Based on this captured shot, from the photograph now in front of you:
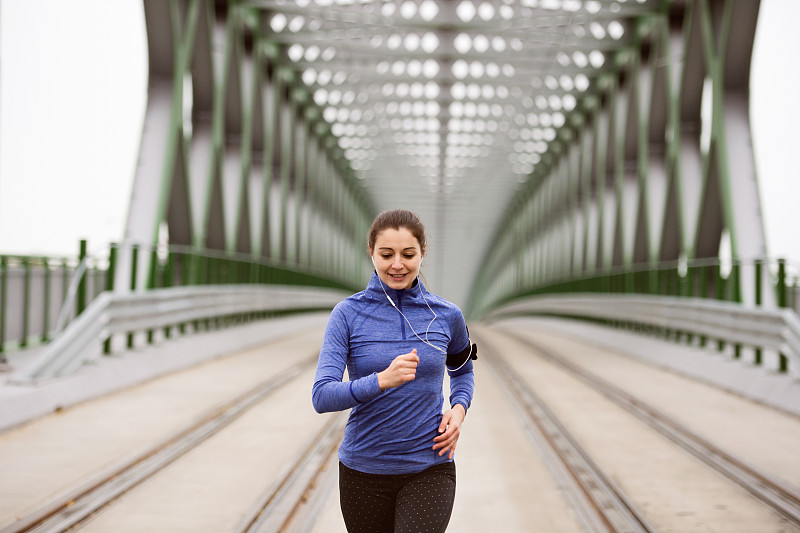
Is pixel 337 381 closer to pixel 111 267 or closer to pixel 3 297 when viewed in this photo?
pixel 3 297

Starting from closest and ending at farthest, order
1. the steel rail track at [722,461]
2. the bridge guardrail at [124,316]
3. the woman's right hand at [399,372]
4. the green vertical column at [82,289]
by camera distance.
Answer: the woman's right hand at [399,372], the steel rail track at [722,461], the bridge guardrail at [124,316], the green vertical column at [82,289]

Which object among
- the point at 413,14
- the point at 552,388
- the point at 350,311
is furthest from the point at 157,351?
the point at 413,14

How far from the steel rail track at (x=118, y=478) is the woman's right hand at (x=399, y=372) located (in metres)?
2.60

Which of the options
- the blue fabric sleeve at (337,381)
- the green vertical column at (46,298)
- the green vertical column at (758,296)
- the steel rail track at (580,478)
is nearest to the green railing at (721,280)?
the green vertical column at (758,296)

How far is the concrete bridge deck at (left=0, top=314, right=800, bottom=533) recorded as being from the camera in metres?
4.60

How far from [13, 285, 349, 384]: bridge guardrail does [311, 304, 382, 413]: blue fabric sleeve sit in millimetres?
5439

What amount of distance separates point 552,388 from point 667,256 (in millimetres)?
8084

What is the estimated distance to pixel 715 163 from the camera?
13.4 m

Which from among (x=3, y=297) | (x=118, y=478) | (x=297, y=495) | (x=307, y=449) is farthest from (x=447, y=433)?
(x=3, y=297)

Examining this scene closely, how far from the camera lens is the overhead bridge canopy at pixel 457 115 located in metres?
13.9

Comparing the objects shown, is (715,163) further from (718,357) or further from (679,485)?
(679,485)

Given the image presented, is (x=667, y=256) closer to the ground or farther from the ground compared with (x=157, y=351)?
farther from the ground

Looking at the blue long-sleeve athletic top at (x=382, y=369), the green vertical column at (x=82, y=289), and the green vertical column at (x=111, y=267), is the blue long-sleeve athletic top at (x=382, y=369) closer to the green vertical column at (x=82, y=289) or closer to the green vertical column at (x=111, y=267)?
the green vertical column at (x=82, y=289)

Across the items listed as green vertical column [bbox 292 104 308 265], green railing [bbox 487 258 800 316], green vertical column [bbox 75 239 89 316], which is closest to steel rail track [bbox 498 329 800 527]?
green railing [bbox 487 258 800 316]
